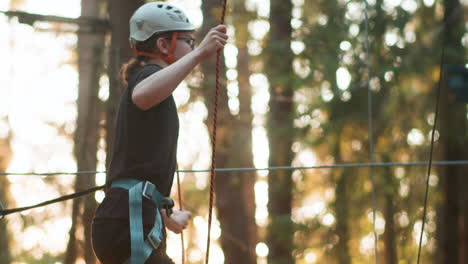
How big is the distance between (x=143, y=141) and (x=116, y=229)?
26 cm

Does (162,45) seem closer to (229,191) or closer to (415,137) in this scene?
(229,191)

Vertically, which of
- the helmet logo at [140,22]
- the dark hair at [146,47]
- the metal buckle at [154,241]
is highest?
the helmet logo at [140,22]

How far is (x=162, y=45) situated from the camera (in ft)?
7.11

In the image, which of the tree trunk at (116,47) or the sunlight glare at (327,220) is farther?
the sunlight glare at (327,220)

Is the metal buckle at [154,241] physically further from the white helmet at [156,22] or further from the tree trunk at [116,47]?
the tree trunk at [116,47]

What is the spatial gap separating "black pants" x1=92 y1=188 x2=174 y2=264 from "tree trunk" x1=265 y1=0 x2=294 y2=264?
19.4ft

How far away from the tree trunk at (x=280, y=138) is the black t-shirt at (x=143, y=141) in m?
5.85

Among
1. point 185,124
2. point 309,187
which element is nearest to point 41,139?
point 185,124

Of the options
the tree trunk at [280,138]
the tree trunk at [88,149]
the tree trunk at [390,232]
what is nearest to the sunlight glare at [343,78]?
the tree trunk at [280,138]

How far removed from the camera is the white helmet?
7.09ft

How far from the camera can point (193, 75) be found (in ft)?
23.3

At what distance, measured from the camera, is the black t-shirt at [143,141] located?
6.49ft

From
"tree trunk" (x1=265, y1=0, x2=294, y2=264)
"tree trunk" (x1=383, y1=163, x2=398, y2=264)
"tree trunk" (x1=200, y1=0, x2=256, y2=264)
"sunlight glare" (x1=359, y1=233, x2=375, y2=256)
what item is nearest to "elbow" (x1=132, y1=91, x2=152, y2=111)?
"tree trunk" (x1=200, y1=0, x2=256, y2=264)

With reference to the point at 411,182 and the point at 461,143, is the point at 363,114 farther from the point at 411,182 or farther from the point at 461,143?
the point at 411,182
